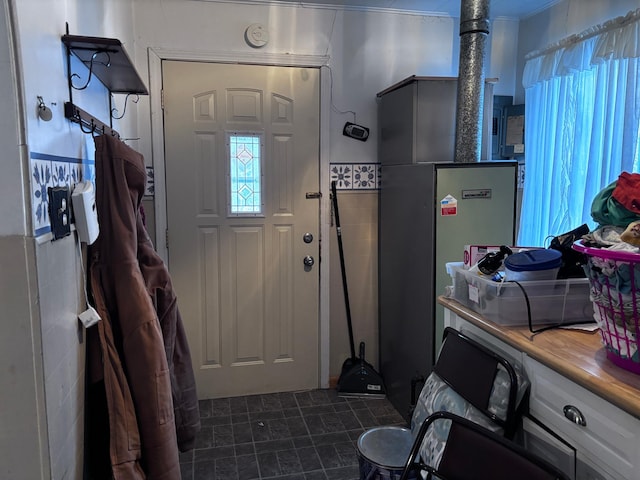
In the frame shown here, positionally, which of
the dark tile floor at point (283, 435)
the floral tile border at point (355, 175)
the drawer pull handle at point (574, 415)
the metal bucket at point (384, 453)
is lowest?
the dark tile floor at point (283, 435)

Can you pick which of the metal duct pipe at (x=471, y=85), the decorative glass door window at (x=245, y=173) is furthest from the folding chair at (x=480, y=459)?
the decorative glass door window at (x=245, y=173)

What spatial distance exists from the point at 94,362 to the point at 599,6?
9.55ft

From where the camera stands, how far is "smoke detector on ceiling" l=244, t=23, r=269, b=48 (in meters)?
2.87

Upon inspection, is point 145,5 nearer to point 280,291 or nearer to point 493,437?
point 280,291

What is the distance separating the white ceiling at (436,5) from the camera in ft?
9.63

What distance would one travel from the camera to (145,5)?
2754 mm

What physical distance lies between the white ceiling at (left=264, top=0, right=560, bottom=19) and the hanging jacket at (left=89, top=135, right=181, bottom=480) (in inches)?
77.5

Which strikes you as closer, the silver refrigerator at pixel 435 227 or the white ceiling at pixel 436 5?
the silver refrigerator at pixel 435 227

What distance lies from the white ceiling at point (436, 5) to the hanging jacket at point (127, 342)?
1968 mm

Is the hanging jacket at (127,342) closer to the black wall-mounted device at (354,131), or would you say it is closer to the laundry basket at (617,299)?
the laundry basket at (617,299)

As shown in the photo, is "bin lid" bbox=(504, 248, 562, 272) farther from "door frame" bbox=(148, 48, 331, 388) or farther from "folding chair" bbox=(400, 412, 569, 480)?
"door frame" bbox=(148, 48, 331, 388)

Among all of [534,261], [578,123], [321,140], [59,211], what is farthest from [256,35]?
[534,261]

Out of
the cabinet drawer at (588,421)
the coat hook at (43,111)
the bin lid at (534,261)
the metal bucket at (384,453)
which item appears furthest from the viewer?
the metal bucket at (384,453)

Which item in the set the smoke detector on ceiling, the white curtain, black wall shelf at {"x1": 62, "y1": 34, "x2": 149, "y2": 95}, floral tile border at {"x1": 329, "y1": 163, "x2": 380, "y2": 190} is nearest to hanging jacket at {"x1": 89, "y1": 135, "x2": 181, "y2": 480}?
black wall shelf at {"x1": 62, "y1": 34, "x2": 149, "y2": 95}
